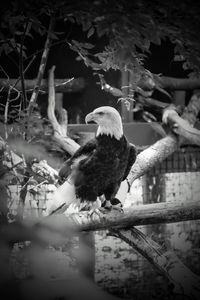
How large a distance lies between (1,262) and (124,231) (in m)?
0.96

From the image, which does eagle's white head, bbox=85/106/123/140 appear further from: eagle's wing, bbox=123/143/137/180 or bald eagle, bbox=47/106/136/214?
eagle's wing, bbox=123/143/137/180

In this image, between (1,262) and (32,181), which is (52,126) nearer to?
(32,181)

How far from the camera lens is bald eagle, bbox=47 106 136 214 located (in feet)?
7.92

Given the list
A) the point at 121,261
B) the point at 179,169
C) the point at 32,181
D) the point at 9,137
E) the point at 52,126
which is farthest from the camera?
the point at 121,261

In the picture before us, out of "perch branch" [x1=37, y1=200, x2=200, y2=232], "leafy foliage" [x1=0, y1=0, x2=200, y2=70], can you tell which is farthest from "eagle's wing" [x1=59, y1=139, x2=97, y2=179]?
"leafy foliage" [x1=0, y1=0, x2=200, y2=70]

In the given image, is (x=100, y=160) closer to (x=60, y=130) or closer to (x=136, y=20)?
(x=60, y=130)

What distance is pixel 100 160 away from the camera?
8.21 ft

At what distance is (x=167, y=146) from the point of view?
328 cm

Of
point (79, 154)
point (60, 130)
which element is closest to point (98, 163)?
point (79, 154)

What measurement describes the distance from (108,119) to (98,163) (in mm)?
308

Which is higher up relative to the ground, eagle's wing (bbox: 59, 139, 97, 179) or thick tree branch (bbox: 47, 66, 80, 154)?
thick tree branch (bbox: 47, 66, 80, 154)

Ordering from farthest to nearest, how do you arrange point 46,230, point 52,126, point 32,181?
point 52,126 < point 32,181 < point 46,230

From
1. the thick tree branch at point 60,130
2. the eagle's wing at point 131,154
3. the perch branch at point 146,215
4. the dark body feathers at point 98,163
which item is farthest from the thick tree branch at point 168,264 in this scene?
the thick tree branch at point 60,130

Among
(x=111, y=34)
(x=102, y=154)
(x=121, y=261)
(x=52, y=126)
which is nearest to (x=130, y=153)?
(x=102, y=154)
